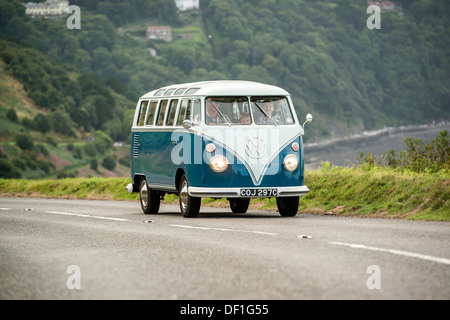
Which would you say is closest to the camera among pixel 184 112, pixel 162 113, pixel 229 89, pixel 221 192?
pixel 221 192

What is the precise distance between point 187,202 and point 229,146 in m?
1.42

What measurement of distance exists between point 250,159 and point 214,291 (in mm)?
8671

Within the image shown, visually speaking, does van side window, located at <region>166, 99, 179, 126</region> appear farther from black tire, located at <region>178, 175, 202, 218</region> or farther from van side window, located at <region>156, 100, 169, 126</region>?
black tire, located at <region>178, 175, 202, 218</region>

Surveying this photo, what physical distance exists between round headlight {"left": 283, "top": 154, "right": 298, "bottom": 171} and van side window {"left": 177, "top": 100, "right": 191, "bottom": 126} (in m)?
2.14

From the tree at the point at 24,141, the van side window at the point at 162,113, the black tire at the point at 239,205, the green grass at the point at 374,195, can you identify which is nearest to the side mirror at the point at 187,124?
the van side window at the point at 162,113

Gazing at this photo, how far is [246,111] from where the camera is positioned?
16.3 meters

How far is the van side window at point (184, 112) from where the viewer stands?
16.5m

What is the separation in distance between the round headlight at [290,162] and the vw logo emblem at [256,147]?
17.6 inches

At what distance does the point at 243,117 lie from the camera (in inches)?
640

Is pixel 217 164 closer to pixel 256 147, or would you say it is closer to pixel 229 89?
pixel 256 147

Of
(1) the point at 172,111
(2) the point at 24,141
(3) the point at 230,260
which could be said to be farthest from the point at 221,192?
(2) the point at 24,141

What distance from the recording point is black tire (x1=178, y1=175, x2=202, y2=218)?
15977 millimetres

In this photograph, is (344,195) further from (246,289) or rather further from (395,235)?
Result: (246,289)

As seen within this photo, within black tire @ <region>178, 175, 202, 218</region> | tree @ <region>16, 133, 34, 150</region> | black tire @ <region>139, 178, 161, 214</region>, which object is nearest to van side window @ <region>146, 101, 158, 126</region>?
black tire @ <region>139, 178, 161, 214</region>
